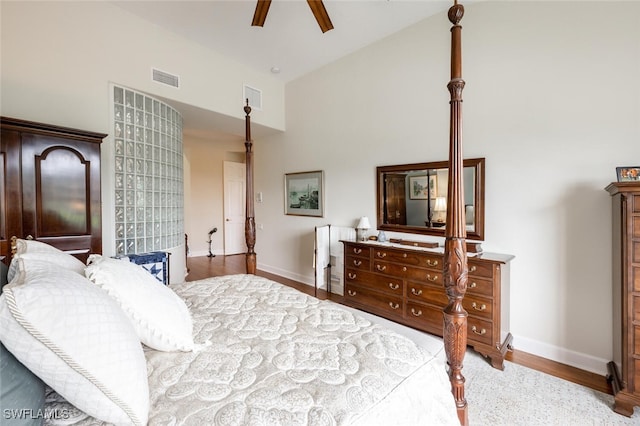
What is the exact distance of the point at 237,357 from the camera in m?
1.05

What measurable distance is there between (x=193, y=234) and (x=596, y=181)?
6866mm

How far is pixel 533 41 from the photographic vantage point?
246 cm

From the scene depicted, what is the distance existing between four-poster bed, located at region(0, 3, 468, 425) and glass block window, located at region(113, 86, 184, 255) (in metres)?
2.22

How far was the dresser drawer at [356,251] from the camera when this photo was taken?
3.16 metres

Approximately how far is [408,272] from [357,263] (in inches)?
25.5

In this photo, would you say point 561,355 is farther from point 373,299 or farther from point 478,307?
point 373,299

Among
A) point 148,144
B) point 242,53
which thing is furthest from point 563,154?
point 148,144

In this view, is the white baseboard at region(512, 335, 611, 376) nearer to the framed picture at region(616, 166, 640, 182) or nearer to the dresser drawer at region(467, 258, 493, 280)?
the dresser drawer at region(467, 258, 493, 280)

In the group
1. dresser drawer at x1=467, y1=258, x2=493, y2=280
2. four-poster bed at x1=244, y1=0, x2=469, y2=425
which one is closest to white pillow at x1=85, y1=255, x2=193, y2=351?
four-poster bed at x1=244, y1=0, x2=469, y2=425

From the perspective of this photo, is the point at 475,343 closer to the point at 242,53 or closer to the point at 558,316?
the point at 558,316

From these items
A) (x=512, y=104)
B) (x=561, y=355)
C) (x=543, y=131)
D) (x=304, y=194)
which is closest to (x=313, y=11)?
(x=512, y=104)

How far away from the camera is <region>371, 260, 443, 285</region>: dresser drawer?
2.62m

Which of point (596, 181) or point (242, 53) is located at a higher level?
point (242, 53)

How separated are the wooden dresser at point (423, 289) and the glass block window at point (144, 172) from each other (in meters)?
2.36
